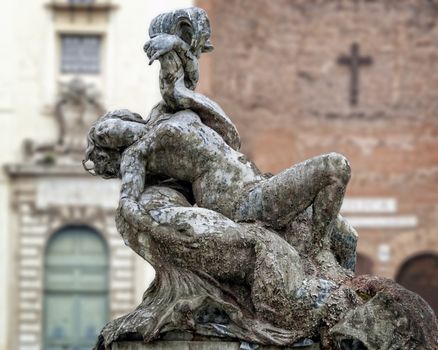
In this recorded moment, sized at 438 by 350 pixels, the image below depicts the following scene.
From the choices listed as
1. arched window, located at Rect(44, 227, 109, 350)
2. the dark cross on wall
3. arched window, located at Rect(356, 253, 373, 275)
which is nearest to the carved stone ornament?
arched window, located at Rect(44, 227, 109, 350)

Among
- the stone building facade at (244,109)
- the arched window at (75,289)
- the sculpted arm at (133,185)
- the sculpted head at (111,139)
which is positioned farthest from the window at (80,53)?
the sculpted arm at (133,185)

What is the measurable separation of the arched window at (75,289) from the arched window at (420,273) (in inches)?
252

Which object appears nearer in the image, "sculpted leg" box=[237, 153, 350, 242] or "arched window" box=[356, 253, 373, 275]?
"sculpted leg" box=[237, 153, 350, 242]

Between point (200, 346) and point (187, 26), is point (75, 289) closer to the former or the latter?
point (187, 26)

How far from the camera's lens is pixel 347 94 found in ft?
99.4

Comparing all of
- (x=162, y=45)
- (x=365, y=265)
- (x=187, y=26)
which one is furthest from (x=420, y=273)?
(x=162, y=45)

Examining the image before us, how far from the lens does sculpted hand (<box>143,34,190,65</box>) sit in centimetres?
648

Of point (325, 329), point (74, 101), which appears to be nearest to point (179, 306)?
point (325, 329)

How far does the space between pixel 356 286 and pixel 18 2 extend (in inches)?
853

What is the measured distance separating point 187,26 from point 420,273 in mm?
23842

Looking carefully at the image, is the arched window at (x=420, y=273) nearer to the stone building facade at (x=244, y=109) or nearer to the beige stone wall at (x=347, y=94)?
the stone building facade at (x=244, y=109)

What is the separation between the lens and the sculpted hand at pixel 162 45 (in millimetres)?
6484

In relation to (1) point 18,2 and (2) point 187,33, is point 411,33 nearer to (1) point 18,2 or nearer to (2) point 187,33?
(1) point 18,2

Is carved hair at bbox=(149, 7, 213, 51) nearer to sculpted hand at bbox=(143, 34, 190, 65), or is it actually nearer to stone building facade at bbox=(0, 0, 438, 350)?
sculpted hand at bbox=(143, 34, 190, 65)
